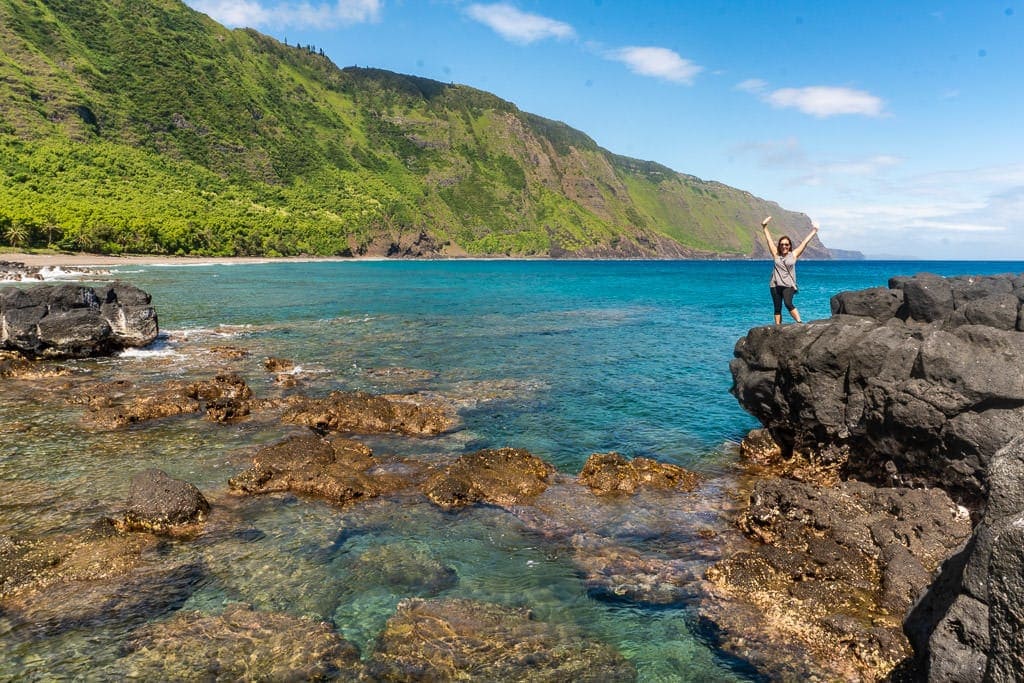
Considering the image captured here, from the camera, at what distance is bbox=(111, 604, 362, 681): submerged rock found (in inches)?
302

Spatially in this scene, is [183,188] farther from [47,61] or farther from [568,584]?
[568,584]

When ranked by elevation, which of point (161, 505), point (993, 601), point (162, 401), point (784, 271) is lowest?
point (162, 401)

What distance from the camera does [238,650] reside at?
8109mm

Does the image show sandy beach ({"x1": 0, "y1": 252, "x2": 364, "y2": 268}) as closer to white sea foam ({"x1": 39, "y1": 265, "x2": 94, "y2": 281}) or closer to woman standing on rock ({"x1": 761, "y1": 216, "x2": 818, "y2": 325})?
white sea foam ({"x1": 39, "y1": 265, "x2": 94, "y2": 281})

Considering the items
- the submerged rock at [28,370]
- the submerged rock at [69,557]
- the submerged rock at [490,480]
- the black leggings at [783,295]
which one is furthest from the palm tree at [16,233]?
the black leggings at [783,295]

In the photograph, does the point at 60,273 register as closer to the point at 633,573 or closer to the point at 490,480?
the point at 490,480

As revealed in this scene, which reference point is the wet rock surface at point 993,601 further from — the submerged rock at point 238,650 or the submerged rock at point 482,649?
the submerged rock at point 238,650

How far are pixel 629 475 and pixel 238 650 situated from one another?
32.8ft

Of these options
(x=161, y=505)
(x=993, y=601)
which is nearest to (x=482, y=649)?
(x=993, y=601)

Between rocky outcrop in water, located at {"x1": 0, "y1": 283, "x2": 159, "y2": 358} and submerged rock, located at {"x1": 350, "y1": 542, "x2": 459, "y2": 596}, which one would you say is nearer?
submerged rock, located at {"x1": 350, "y1": 542, "x2": 459, "y2": 596}

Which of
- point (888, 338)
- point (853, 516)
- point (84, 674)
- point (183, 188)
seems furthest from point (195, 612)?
point (183, 188)

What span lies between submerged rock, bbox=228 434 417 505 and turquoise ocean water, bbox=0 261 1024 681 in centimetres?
62

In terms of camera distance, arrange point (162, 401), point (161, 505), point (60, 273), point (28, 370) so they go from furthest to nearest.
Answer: point (60, 273)
point (28, 370)
point (162, 401)
point (161, 505)

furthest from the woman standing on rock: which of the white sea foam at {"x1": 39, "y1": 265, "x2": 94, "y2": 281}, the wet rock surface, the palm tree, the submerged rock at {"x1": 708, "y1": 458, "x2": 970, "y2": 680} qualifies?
Result: the palm tree
